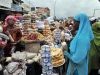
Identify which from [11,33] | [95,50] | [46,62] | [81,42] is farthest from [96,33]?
[46,62]

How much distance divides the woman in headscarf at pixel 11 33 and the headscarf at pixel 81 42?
4.63 feet

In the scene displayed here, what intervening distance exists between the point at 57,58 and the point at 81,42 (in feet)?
2.37

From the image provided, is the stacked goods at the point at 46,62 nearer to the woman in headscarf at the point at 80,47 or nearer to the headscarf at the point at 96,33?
the woman in headscarf at the point at 80,47

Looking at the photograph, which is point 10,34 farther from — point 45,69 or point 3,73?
point 45,69

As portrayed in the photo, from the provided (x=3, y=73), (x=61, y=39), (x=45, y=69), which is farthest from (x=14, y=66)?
(x=61, y=39)

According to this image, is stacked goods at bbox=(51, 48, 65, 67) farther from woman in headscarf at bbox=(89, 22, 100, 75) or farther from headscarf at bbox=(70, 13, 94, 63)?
woman in headscarf at bbox=(89, 22, 100, 75)

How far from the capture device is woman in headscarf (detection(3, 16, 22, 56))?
6.27 meters

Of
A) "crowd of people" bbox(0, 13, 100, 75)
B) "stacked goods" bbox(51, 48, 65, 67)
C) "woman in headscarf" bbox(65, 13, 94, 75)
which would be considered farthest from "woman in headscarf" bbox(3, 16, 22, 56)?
"woman in headscarf" bbox(65, 13, 94, 75)

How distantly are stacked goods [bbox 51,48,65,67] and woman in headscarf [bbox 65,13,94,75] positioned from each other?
0.32m

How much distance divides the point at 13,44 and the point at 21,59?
1112 mm

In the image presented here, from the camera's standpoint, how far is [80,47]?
5.48 metres

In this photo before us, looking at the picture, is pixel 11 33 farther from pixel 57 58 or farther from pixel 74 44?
pixel 74 44

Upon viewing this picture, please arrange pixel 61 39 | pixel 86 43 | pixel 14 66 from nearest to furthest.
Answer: pixel 14 66
pixel 86 43
pixel 61 39

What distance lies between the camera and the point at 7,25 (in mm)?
6512
